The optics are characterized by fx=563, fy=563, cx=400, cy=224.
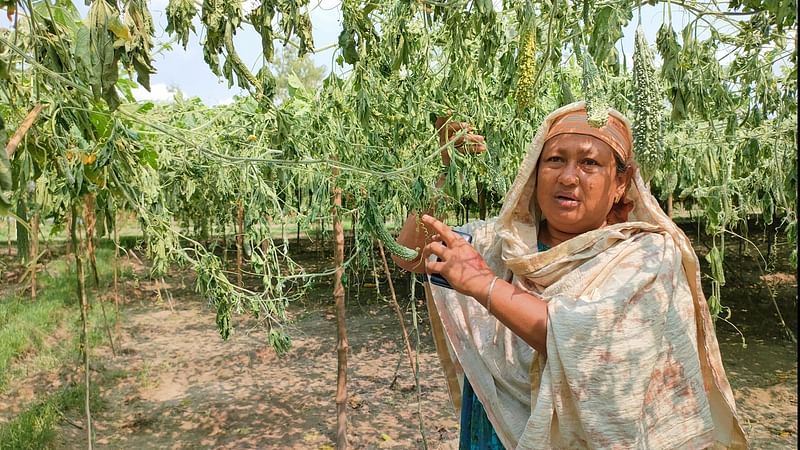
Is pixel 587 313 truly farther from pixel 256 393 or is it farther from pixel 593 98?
pixel 256 393

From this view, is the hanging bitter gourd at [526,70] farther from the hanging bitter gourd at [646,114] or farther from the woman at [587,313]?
the hanging bitter gourd at [646,114]

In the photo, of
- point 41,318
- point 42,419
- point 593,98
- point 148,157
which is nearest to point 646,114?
point 593,98

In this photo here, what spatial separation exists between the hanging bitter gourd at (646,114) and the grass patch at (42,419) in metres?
4.42

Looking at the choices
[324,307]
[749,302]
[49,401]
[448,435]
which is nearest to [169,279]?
[324,307]

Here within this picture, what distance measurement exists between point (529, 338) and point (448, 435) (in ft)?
10.9

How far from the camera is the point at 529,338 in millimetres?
1214

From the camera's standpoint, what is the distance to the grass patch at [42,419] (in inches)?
153

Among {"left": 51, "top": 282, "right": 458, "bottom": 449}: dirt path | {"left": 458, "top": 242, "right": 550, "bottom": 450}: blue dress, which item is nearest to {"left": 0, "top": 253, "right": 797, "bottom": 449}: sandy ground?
{"left": 51, "top": 282, "right": 458, "bottom": 449}: dirt path

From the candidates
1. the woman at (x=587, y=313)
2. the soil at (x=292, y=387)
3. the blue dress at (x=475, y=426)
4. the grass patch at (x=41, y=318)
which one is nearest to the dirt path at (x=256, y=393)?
the soil at (x=292, y=387)

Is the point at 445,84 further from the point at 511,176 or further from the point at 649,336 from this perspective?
the point at 649,336

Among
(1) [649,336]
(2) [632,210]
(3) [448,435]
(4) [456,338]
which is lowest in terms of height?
(3) [448,435]

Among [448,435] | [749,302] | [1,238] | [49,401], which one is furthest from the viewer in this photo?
[1,238]

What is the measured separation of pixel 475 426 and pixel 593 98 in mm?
975

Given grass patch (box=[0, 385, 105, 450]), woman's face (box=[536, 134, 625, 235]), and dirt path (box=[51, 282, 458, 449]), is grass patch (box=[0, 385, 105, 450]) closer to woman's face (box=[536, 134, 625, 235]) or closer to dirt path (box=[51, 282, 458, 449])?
dirt path (box=[51, 282, 458, 449])
